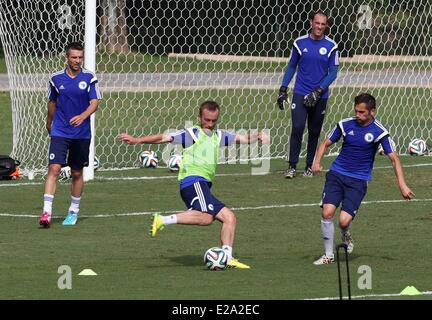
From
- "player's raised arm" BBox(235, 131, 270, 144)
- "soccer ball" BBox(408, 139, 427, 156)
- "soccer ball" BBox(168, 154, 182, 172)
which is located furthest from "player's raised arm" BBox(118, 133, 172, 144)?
"soccer ball" BBox(408, 139, 427, 156)

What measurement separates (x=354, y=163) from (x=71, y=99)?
352cm

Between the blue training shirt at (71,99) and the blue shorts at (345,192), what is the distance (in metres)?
3.22

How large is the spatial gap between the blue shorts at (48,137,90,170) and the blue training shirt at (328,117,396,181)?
3.24 meters

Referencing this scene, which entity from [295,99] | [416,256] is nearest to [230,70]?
[295,99]

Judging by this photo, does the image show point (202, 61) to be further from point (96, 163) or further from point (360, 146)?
point (360, 146)

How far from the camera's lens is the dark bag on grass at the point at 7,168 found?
61.5 feet

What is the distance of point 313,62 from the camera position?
18703 mm

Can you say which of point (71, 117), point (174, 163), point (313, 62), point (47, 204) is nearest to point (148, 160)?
point (174, 163)

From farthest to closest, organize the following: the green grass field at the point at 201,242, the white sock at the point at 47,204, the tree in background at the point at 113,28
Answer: the tree in background at the point at 113,28
the white sock at the point at 47,204
the green grass field at the point at 201,242

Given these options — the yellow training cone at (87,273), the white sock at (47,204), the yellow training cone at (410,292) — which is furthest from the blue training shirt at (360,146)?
the white sock at (47,204)

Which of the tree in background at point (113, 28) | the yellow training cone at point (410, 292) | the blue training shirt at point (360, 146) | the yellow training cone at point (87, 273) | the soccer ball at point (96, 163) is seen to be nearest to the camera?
→ the yellow training cone at point (410, 292)

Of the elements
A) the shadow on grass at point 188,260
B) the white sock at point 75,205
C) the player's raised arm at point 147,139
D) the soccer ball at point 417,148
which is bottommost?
the soccer ball at point 417,148

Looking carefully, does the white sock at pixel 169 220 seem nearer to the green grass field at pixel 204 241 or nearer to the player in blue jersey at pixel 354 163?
the green grass field at pixel 204 241
